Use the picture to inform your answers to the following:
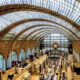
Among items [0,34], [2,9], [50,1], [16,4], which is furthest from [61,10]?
[0,34]

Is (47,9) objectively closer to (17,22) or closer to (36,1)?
(36,1)

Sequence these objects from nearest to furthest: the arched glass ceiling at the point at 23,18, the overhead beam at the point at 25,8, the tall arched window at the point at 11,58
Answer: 1. the overhead beam at the point at 25,8
2. the arched glass ceiling at the point at 23,18
3. the tall arched window at the point at 11,58

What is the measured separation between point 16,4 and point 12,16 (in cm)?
639

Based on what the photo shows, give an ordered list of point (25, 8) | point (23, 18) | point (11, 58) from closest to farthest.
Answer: point (25, 8)
point (23, 18)
point (11, 58)

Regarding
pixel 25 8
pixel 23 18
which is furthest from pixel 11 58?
pixel 25 8

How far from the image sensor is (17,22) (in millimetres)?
29875

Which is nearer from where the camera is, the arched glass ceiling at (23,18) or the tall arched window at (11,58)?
the arched glass ceiling at (23,18)

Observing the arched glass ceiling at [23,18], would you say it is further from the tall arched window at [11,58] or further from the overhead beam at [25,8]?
the tall arched window at [11,58]

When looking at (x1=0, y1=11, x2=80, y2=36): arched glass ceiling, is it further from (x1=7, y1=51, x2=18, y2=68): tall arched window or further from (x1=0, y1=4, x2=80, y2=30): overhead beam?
(x1=7, y1=51, x2=18, y2=68): tall arched window

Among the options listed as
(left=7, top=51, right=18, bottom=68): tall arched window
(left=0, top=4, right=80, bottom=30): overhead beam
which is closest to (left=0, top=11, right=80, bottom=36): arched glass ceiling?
(left=0, top=4, right=80, bottom=30): overhead beam

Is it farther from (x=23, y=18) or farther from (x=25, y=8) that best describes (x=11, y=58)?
(x=25, y=8)

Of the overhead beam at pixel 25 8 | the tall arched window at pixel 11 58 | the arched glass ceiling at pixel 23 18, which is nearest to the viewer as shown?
the overhead beam at pixel 25 8

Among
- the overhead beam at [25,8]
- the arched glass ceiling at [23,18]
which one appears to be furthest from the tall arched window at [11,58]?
the overhead beam at [25,8]

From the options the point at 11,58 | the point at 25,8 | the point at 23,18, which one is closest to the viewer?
the point at 25,8
